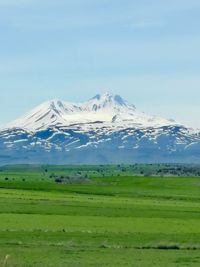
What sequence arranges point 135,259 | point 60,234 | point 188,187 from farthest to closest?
point 188,187
point 60,234
point 135,259

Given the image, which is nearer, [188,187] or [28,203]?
[28,203]

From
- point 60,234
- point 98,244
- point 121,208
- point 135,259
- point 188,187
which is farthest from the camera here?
point 188,187

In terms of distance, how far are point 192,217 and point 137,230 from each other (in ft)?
60.0

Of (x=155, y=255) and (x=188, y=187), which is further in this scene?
(x=188, y=187)

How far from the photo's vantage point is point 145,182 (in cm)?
16050

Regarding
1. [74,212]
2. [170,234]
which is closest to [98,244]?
[170,234]

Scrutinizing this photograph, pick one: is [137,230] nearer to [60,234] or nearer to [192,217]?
[60,234]

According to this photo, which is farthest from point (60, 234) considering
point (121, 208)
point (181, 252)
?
point (121, 208)

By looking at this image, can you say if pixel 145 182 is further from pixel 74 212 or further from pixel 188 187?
pixel 74 212

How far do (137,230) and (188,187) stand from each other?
9447 centimetres

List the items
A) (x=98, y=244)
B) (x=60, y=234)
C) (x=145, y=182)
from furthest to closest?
(x=145, y=182), (x=60, y=234), (x=98, y=244)

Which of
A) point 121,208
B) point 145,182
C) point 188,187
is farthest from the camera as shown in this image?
point 145,182

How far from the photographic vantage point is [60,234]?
162ft

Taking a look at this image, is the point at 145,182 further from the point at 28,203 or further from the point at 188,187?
the point at 28,203
